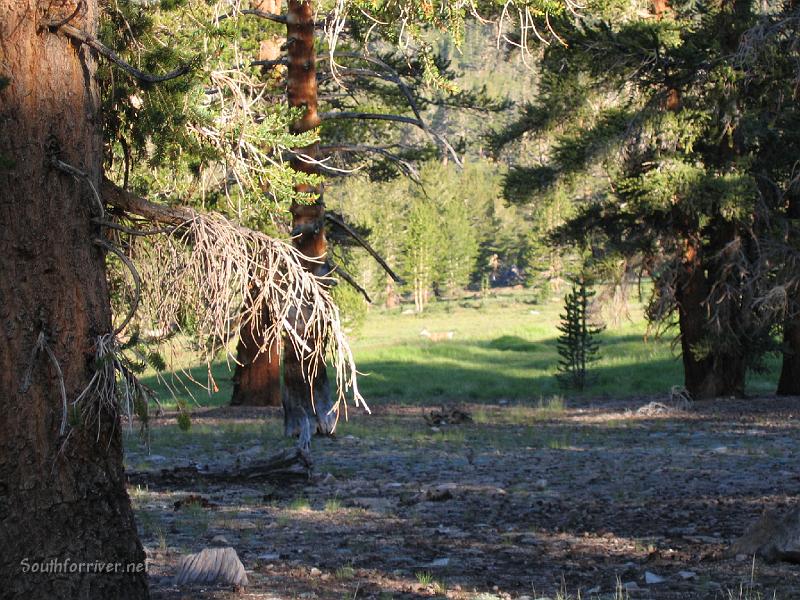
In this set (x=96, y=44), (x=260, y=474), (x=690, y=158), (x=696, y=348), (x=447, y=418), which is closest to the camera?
(x=96, y=44)

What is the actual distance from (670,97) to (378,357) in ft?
81.5

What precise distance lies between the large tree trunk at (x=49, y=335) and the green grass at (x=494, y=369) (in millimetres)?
1123

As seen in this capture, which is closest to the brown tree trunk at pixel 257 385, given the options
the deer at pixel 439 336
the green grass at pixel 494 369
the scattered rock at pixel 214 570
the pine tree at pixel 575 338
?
the green grass at pixel 494 369

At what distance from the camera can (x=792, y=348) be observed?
19.1m

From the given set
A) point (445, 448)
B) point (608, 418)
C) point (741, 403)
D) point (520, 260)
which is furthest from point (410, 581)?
point (520, 260)

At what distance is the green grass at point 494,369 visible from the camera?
85.4ft

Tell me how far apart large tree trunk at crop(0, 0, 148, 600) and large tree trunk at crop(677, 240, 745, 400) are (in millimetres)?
14650

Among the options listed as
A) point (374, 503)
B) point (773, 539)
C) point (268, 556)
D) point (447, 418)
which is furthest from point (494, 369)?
point (773, 539)

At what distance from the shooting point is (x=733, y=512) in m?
8.41

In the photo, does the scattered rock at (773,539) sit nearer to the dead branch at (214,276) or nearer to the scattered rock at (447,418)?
the dead branch at (214,276)

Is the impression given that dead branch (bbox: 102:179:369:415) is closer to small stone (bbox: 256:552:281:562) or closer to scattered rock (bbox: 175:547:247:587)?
scattered rock (bbox: 175:547:247:587)

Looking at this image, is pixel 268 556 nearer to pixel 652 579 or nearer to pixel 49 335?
pixel 652 579

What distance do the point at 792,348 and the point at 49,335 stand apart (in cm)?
1692

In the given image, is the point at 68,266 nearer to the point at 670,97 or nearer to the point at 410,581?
the point at 410,581
